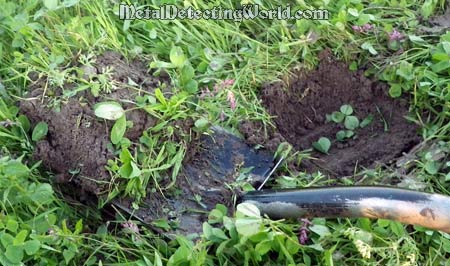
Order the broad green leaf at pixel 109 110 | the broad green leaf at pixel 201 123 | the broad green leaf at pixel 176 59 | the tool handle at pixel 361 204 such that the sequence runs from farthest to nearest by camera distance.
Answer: the broad green leaf at pixel 176 59
the broad green leaf at pixel 201 123
the broad green leaf at pixel 109 110
the tool handle at pixel 361 204

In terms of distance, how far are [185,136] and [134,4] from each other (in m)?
0.74

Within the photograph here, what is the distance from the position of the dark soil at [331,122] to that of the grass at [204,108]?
53mm

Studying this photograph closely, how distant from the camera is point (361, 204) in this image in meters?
2.13

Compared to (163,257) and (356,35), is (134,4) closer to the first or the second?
(356,35)

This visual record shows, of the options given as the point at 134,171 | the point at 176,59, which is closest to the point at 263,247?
the point at 134,171

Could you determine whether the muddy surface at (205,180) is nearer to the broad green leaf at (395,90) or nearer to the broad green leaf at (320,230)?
the broad green leaf at (320,230)

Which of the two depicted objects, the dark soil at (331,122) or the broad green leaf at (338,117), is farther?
the broad green leaf at (338,117)

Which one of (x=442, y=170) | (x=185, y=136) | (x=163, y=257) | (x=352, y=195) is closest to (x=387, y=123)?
(x=442, y=170)

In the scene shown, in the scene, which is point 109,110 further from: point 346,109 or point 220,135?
point 346,109

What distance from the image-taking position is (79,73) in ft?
7.95

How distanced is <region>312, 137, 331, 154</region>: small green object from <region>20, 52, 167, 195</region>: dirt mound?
0.68 metres

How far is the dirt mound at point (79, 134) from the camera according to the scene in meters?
2.30

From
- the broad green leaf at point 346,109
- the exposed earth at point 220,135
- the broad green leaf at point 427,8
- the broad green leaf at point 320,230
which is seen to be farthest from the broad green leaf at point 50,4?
the broad green leaf at point 427,8

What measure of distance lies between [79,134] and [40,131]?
0.15m
